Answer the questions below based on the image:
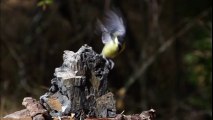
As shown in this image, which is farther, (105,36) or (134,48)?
(134,48)

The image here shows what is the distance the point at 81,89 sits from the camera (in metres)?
2.24

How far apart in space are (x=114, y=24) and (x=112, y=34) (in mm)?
55

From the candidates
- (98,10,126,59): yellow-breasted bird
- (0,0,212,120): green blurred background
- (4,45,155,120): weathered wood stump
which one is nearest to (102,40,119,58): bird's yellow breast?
(98,10,126,59): yellow-breasted bird

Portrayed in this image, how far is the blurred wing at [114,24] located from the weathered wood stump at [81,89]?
399mm

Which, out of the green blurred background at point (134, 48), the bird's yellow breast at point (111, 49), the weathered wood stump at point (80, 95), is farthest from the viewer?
the green blurred background at point (134, 48)

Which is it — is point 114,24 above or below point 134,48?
below

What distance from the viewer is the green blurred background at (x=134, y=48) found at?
7.50 m

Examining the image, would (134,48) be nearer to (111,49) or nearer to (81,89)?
(111,49)

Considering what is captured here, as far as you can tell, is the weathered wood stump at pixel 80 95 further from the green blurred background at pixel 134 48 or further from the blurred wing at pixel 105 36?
the green blurred background at pixel 134 48

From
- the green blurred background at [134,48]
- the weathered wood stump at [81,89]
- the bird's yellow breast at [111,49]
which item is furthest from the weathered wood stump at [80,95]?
the green blurred background at [134,48]

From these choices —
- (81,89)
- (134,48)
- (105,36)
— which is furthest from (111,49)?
(134,48)

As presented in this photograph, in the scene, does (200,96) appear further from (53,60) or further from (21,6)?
(21,6)

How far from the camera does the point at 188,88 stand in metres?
9.62

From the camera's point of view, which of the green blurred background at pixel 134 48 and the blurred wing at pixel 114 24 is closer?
the blurred wing at pixel 114 24
